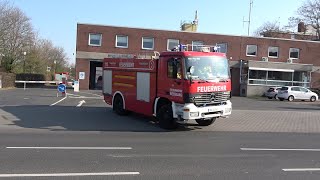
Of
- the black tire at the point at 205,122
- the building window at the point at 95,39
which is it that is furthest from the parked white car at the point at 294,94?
the black tire at the point at 205,122

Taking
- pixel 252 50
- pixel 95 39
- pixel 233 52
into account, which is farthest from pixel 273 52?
pixel 95 39

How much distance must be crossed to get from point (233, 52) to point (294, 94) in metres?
11.8

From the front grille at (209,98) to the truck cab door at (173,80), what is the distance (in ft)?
1.62

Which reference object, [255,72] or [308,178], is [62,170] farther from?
[255,72]

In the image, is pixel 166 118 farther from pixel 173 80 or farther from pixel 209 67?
pixel 209 67

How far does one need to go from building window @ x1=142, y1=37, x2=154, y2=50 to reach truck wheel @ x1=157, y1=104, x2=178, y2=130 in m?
35.2

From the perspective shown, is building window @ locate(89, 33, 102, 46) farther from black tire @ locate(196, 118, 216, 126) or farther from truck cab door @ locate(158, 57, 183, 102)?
truck cab door @ locate(158, 57, 183, 102)

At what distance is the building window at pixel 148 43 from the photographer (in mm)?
50500

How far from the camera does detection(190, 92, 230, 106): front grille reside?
14.8 m

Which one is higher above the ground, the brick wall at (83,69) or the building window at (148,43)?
the building window at (148,43)

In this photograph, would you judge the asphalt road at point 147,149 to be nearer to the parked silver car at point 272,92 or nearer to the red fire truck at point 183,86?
the red fire truck at point 183,86

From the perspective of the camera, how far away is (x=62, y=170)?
25.5ft

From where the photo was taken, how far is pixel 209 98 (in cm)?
1511

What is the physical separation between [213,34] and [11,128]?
130 feet
